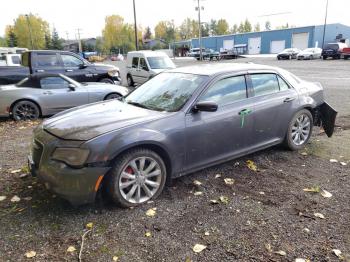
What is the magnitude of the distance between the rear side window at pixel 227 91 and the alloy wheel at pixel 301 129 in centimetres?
134

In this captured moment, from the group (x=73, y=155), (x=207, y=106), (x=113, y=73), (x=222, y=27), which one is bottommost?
(x=113, y=73)

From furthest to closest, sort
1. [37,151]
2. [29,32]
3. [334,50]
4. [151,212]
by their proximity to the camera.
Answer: [29,32] → [334,50] → [37,151] → [151,212]

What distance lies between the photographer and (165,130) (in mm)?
3855

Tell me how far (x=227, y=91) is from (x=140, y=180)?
1.73 metres

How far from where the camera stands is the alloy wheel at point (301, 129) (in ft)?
18.1

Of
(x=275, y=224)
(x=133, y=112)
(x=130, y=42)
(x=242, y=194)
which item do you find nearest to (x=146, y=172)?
(x=133, y=112)

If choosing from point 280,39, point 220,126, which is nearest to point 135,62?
point 220,126

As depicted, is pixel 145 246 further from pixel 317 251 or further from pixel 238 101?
pixel 238 101

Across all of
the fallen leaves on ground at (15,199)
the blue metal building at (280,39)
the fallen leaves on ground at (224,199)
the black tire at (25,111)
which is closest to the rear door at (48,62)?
the black tire at (25,111)

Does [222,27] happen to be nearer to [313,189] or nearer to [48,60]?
[48,60]

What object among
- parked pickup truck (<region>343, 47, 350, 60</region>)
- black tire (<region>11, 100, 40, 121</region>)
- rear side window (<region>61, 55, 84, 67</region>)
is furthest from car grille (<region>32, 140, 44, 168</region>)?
parked pickup truck (<region>343, 47, 350, 60</region>)

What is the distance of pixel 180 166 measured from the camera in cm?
407

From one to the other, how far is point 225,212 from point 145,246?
39.8 inches

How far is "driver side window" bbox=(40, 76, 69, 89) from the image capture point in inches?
337
